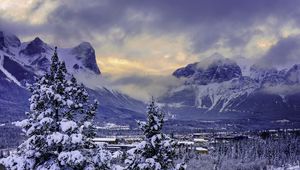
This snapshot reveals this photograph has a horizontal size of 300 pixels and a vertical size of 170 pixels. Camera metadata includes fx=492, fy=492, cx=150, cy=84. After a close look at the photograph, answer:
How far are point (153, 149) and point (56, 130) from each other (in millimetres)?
7235

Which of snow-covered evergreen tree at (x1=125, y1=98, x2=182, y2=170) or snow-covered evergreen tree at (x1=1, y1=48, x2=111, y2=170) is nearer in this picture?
snow-covered evergreen tree at (x1=1, y1=48, x2=111, y2=170)

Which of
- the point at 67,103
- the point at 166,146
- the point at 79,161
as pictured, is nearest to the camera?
the point at 79,161

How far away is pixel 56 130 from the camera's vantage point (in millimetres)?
26672

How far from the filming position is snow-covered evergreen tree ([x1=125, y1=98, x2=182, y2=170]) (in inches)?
1208

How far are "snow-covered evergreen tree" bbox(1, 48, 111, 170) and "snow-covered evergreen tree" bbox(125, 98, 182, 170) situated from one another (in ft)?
14.5

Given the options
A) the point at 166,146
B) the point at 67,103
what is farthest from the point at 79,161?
the point at 166,146

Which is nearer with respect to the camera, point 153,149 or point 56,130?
point 56,130

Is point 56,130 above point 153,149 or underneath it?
above

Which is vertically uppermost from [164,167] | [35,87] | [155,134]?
[35,87]

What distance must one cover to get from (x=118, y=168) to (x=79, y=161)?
365cm

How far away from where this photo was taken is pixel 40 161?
2659 cm

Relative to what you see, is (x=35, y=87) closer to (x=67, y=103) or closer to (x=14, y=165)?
(x=67, y=103)

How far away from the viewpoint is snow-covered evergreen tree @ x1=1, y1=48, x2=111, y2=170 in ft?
83.7

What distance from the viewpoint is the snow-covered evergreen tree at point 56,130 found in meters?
25.5
